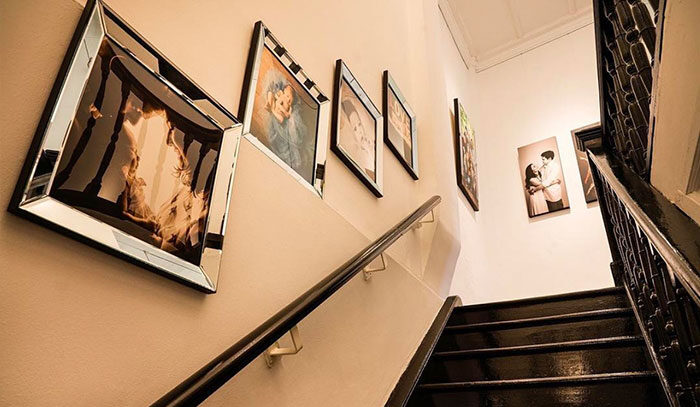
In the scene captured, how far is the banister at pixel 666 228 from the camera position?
1.33m

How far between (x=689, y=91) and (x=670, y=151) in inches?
11.9

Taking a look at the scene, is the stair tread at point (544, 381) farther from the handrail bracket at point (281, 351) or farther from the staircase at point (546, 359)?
the handrail bracket at point (281, 351)

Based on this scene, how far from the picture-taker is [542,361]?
9.34 ft

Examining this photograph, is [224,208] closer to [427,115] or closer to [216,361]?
[216,361]

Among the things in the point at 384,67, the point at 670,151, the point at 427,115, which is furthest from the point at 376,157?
the point at 670,151

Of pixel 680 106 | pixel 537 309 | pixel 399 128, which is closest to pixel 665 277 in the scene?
pixel 680 106

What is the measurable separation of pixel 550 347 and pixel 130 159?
2.49 m

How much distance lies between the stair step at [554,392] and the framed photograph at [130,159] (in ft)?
5.66

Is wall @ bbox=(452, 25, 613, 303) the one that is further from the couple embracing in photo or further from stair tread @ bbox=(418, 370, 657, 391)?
stair tread @ bbox=(418, 370, 657, 391)

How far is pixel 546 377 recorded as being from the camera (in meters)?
2.67

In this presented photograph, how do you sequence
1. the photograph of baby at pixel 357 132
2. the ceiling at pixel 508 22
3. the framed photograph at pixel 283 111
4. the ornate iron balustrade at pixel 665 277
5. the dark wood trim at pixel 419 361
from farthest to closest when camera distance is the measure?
the ceiling at pixel 508 22 → the photograph of baby at pixel 357 132 → the dark wood trim at pixel 419 361 → the framed photograph at pixel 283 111 → the ornate iron balustrade at pixel 665 277

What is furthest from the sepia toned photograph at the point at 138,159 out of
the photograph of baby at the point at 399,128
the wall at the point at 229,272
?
the photograph of baby at the point at 399,128

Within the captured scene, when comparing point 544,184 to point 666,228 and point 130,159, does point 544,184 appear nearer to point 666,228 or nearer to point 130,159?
point 666,228

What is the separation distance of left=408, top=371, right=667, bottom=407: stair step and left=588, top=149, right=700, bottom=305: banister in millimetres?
951
